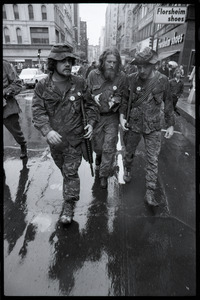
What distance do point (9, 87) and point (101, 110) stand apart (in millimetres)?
1994

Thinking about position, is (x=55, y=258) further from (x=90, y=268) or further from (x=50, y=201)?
(x=50, y=201)

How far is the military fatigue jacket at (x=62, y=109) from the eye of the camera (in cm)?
282

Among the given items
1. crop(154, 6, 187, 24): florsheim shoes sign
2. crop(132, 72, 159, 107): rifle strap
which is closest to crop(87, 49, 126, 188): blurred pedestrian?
crop(132, 72, 159, 107): rifle strap

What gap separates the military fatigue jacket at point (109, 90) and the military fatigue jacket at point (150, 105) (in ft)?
0.74

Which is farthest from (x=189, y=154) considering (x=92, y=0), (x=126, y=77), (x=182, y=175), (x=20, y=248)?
(x=92, y=0)

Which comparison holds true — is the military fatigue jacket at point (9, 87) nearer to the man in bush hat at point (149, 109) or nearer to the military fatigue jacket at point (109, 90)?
the military fatigue jacket at point (109, 90)

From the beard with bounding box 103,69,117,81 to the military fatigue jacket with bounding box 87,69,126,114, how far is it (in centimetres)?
7

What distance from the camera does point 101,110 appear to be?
3.69 metres

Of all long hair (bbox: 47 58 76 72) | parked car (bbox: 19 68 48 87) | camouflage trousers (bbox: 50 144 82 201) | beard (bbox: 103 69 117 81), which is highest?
parked car (bbox: 19 68 48 87)

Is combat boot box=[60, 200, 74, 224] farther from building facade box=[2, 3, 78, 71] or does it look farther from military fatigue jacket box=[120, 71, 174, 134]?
building facade box=[2, 3, 78, 71]

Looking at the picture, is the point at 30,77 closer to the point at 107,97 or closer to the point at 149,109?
the point at 107,97

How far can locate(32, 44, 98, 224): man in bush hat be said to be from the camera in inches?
109

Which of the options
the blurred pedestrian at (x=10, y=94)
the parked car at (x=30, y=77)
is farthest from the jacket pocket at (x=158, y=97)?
the parked car at (x=30, y=77)

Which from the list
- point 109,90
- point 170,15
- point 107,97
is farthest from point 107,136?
point 170,15
